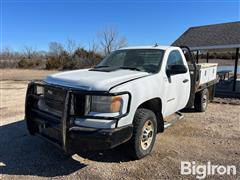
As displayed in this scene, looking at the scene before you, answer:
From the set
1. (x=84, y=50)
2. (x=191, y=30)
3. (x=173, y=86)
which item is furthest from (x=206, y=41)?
(x=84, y=50)

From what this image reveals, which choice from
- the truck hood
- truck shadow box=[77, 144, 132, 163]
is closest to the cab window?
the truck hood

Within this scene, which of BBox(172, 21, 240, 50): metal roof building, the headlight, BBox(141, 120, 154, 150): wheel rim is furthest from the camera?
BBox(172, 21, 240, 50): metal roof building

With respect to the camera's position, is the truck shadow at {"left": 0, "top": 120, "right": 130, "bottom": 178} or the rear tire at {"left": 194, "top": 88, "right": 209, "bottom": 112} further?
the rear tire at {"left": 194, "top": 88, "right": 209, "bottom": 112}

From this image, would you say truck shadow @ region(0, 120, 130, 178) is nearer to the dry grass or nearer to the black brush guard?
the black brush guard

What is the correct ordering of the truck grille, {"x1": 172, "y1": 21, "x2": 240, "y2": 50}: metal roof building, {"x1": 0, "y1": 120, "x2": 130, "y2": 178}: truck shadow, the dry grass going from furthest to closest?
the dry grass < {"x1": 172, "y1": 21, "x2": 240, "y2": 50}: metal roof building < {"x1": 0, "y1": 120, "x2": 130, "y2": 178}: truck shadow < the truck grille

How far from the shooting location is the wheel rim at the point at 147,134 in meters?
3.83

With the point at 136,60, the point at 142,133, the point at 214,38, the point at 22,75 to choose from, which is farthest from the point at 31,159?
the point at 22,75

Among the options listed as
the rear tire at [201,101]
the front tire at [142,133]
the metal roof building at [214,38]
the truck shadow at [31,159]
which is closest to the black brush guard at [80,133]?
the front tire at [142,133]

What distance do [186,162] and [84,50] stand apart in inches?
1226

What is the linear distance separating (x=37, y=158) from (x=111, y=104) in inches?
72.5

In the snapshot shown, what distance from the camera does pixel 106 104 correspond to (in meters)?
3.19

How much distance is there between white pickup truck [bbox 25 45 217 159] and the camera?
3.12 metres

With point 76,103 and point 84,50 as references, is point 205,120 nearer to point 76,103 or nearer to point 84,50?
point 76,103

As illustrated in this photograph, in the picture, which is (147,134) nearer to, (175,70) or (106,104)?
(106,104)
